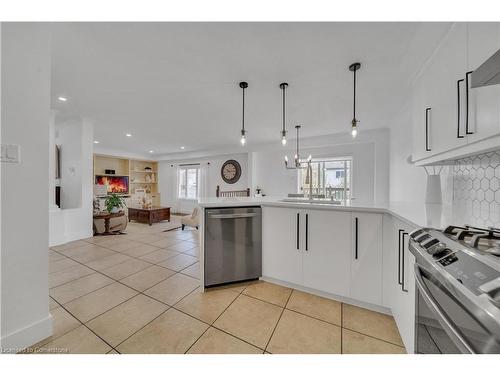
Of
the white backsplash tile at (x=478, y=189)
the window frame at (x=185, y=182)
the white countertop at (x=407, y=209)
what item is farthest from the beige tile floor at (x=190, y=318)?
the window frame at (x=185, y=182)

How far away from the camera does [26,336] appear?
120 cm

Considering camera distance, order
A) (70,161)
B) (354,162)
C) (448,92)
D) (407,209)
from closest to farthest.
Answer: (448,92), (407,209), (70,161), (354,162)

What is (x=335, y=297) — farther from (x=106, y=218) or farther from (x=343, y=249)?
(x=106, y=218)

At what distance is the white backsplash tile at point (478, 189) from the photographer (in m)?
1.12

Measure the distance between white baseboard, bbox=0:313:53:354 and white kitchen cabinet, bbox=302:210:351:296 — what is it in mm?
2028

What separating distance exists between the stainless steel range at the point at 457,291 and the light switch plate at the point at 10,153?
2.20 metres

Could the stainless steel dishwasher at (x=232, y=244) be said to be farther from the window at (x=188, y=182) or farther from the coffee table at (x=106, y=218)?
the window at (x=188, y=182)

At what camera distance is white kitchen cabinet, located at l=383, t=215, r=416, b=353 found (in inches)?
45.0

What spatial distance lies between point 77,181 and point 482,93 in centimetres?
542

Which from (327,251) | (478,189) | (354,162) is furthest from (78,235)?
(354,162)

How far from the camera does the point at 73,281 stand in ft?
6.85

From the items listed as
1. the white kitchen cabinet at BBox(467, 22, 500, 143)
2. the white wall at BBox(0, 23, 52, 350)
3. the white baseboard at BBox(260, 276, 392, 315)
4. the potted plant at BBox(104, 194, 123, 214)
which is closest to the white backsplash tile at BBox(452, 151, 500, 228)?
the white kitchen cabinet at BBox(467, 22, 500, 143)

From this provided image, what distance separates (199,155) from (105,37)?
5.28 metres

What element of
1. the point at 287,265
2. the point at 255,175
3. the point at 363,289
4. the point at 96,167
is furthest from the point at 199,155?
the point at 363,289
